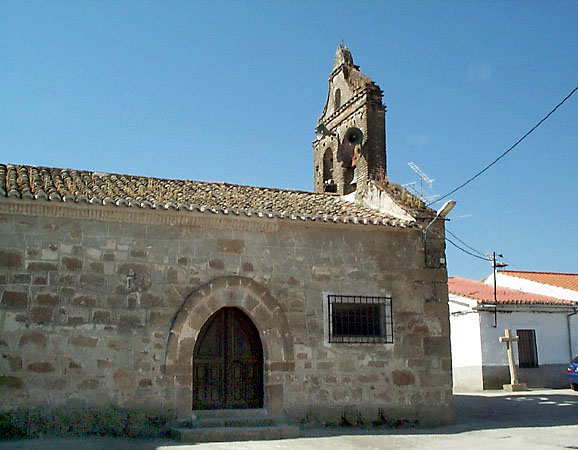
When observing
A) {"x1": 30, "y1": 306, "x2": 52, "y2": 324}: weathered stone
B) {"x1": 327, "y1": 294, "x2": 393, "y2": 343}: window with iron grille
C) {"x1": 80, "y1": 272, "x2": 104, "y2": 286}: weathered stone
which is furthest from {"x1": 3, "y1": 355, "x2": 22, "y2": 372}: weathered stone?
{"x1": 327, "y1": 294, "x2": 393, "y2": 343}: window with iron grille

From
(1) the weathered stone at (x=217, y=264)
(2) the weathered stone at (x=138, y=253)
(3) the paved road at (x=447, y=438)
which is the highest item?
(2) the weathered stone at (x=138, y=253)

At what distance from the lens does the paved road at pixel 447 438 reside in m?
8.03

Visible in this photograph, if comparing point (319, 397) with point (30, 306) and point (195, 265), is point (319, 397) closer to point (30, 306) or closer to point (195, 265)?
point (195, 265)

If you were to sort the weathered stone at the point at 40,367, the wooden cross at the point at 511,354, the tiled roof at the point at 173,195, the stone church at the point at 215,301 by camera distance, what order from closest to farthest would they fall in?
the weathered stone at the point at 40,367, the stone church at the point at 215,301, the tiled roof at the point at 173,195, the wooden cross at the point at 511,354

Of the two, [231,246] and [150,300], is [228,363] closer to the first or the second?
[150,300]

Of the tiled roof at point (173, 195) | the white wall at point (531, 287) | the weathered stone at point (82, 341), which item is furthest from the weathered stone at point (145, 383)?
the white wall at point (531, 287)

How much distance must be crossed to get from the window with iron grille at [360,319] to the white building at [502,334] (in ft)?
27.8

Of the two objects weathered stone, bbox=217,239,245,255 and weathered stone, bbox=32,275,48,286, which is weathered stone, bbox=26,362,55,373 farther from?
weathered stone, bbox=217,239,245,255

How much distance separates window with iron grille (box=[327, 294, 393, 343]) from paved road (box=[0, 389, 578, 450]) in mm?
1505

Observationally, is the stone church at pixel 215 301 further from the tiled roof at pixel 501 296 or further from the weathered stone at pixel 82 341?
the tiled roof at pixel 501 296

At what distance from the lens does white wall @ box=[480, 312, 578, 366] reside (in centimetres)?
1800

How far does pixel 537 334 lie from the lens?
62.2 ft

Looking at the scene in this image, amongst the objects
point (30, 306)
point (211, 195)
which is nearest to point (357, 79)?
point (211, 195)

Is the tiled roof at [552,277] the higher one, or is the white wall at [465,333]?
the tiled roof at [552,277]
